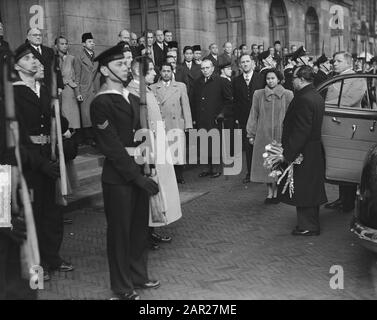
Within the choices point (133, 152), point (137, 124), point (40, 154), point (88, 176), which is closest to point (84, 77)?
point (88, 176)

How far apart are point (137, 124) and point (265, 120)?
3.78 m

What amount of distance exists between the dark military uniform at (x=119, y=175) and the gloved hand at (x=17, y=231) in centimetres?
71

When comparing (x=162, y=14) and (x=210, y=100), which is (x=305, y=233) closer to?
(x=210, y=100)

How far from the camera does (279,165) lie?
6.82 metres

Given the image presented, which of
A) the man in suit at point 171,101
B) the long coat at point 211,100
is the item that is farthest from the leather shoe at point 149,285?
the long coat at point 211,100

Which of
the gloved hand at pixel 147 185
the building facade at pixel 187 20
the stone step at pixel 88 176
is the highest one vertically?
the building facade at pixel 187 20

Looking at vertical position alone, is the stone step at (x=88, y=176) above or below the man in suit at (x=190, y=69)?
below

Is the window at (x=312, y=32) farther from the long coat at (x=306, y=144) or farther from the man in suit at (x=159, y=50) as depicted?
the long coat at (x=306, y=144)

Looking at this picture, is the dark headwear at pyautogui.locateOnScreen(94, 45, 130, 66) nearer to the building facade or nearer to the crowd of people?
the crowd of people

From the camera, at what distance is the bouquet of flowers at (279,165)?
22.0 feet

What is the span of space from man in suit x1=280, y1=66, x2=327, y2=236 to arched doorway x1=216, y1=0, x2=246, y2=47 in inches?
543

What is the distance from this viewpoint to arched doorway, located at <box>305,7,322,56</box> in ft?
88.3

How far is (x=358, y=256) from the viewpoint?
19.4ft

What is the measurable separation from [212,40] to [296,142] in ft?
37.8
